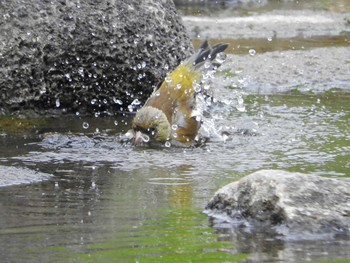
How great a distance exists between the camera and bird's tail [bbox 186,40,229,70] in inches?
347

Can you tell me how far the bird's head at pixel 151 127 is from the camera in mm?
7910

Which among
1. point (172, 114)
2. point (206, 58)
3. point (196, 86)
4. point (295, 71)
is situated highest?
point (206, 58)

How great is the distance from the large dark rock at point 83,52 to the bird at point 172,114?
1110mm

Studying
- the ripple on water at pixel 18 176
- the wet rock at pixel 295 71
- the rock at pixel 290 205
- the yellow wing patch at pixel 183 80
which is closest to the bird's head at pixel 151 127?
the yellow wing patch at pixel 183 80

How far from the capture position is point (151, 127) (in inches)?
311

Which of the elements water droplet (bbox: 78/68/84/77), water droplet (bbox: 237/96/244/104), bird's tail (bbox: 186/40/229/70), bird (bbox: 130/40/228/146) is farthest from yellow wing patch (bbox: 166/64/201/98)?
water droplet (bbox: 237/96/244/104)

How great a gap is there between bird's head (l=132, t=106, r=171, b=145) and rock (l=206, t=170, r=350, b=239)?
250cm

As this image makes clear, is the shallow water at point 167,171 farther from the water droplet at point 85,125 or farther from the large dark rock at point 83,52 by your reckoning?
the large dark rock at point 83,52

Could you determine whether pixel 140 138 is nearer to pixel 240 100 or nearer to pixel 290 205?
pixel 240 100

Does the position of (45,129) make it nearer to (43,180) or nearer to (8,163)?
(8,163)

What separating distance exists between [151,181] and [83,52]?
3056mm

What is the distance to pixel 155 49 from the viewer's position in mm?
9648

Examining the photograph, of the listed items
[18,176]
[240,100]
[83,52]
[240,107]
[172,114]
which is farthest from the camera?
[240,100]

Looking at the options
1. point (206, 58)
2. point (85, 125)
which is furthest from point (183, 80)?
point (85, 125)
